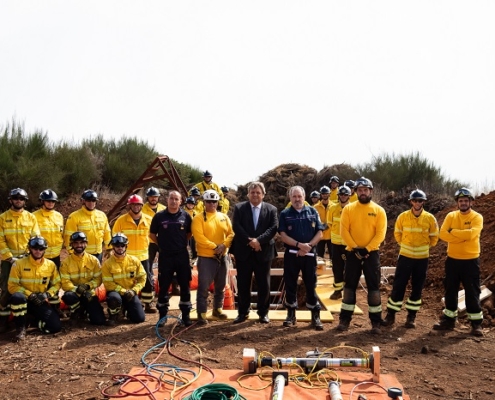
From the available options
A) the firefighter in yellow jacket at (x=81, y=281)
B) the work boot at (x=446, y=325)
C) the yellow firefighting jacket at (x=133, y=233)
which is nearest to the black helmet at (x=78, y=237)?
the firefighter in yellow jacket at (x=81, y=281)

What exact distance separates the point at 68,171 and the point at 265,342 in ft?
48.6

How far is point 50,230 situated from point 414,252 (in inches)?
232

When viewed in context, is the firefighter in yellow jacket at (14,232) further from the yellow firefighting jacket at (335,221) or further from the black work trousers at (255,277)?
the yellow firefighting jacket at (335,221)

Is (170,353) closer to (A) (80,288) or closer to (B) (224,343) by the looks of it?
(B) (224,343)

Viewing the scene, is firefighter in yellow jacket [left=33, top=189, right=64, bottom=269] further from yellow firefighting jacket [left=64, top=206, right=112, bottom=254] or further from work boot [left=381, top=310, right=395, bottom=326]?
work boot [left=381, top=310, right=395, bottom=326]

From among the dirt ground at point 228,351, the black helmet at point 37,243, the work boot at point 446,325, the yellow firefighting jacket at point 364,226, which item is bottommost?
the dirt ground at point 228,351

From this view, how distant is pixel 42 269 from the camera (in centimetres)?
673

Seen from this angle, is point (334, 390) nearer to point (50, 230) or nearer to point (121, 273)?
point (121, 273)

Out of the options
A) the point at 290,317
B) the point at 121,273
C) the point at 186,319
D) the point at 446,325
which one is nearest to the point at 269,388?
the point at 290,317

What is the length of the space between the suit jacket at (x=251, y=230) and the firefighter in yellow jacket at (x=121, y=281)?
5.78 ft

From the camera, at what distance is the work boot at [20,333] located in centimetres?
645

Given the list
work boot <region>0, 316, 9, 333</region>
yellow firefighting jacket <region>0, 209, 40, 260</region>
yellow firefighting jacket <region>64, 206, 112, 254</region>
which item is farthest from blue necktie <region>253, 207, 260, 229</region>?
work boot <region>0, 316, 9, 333</region>

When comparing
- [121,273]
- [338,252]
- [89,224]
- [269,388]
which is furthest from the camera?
[338,252]

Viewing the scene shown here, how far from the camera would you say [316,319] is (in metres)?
7.11
